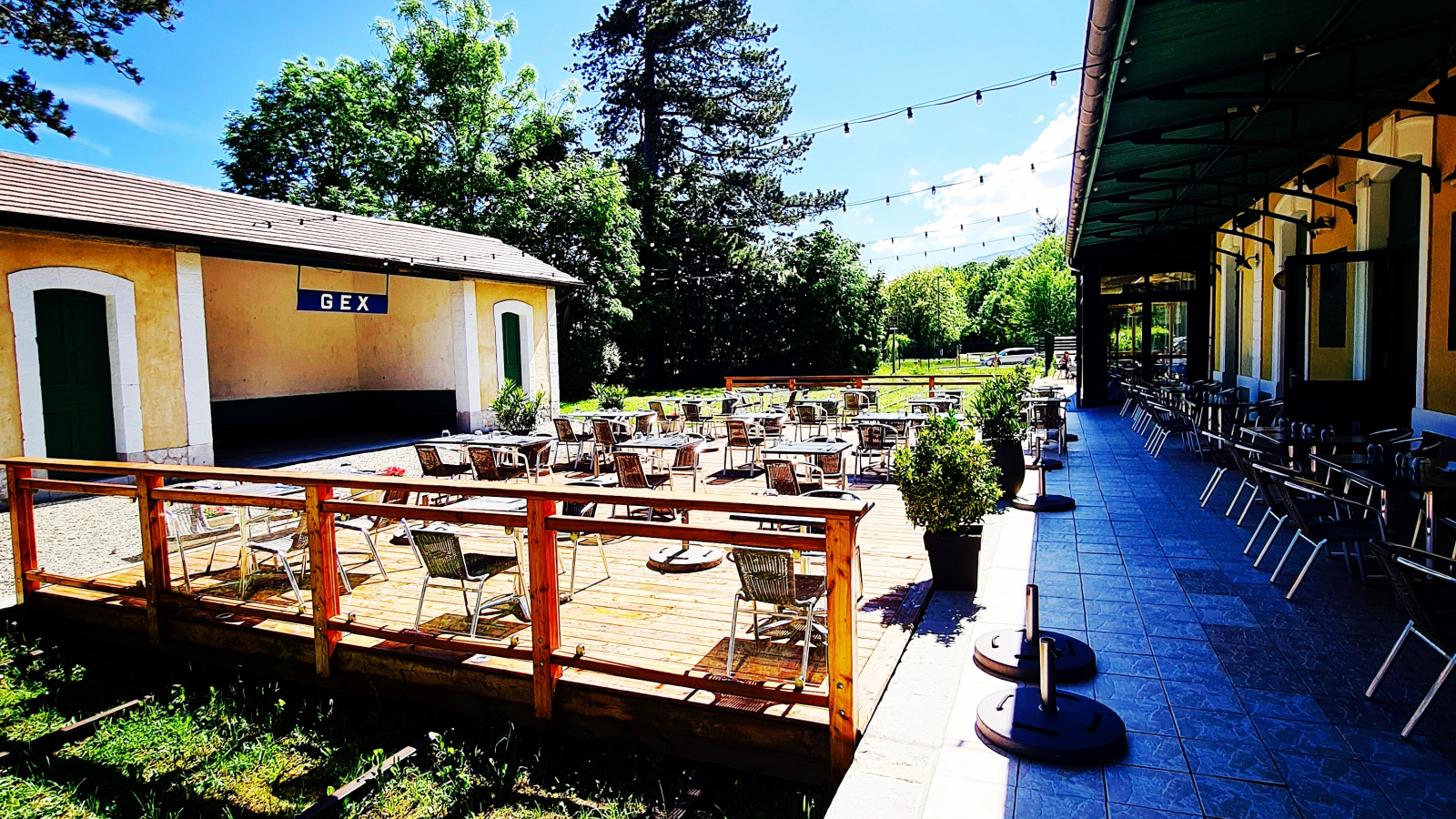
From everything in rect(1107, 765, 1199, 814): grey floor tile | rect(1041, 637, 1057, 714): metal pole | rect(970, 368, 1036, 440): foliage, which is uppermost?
rect(970, 368, 1036, 440): foliage

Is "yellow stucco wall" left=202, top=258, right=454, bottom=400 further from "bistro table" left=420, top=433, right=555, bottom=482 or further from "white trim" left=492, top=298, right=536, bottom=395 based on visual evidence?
"bistro table" left=420, top=433, right=555, bottom=482

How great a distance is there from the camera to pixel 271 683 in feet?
15.7

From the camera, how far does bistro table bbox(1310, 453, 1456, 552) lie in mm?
3887

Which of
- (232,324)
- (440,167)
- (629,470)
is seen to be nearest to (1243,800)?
(629,470)

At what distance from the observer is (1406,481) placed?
168 inches

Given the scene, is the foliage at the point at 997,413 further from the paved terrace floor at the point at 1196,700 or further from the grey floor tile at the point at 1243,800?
the grey floor tile at the point at 1243,800

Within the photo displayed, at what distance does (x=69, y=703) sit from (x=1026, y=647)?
5.83 metres

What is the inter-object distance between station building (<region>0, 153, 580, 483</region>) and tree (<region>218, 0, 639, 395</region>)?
683cm

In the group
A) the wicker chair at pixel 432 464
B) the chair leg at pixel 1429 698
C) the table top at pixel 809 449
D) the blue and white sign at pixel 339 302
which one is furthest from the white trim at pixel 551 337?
the chair leg at pixel 1429 698

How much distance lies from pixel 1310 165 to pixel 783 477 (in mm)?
8475

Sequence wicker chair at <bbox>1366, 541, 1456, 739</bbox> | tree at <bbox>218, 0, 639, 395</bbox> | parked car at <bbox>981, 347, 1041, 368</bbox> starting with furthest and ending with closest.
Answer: parked car at <bbox>981, 347, 1041, 368</bbox>
tree at <bbox>218, 0, 639, 395</bbox>
wicker chair at <bbox>1366, 541, 1456, 739</bbox>

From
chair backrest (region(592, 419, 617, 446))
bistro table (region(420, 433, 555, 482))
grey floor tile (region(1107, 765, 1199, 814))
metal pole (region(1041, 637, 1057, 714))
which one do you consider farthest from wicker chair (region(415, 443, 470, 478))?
grey floor tile (region(1107, 765, 1199, 814))

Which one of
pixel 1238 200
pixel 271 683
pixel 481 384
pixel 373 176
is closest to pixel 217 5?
pixel 373 176

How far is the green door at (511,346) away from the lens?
15508 millimetres
